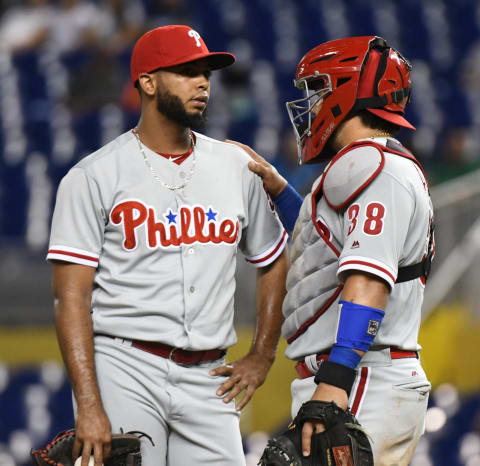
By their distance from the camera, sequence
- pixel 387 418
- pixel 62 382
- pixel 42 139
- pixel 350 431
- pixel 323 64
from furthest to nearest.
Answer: pixel 42 139 → pixel 62 382 → pixel 323 64 → pixel 387 418 → pixel 350 431

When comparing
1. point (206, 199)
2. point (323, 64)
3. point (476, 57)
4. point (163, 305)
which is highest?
point (476, 57)

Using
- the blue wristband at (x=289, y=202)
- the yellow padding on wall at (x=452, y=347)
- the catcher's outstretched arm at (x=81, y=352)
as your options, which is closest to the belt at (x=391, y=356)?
the catcher's outstretched arm at (x=81, y=352)

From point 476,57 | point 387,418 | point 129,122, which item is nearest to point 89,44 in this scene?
point 129,122

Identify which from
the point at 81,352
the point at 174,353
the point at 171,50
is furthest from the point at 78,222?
the point at 171,50

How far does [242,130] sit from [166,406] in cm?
630

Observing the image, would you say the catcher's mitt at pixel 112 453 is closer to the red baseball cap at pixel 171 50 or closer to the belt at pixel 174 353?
the belt at pixel 174 353

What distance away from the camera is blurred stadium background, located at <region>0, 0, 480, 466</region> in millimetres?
6426

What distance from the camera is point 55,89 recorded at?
32.7ft

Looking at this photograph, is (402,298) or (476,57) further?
(476,57)

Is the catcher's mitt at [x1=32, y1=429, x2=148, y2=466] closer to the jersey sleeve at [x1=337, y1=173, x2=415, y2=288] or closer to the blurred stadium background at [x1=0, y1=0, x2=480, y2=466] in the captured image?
the jersey sleeve at [x1=337, y1=173, x2=415, y2=288]

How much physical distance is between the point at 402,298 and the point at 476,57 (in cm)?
932

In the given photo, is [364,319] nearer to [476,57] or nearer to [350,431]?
[350,431]

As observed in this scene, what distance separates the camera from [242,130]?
934 centimetres

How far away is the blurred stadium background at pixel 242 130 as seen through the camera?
21.1ft
